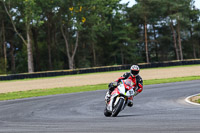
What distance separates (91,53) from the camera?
6912 centimetres

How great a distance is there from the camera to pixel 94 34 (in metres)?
57.7

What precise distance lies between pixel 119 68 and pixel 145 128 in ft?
111

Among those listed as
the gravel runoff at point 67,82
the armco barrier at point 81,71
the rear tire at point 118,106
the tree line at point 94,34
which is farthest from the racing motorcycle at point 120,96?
the tree line at point 94,34

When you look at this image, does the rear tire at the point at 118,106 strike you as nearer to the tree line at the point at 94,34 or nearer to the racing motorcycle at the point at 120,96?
the racing motorcycle at the point at 120,96

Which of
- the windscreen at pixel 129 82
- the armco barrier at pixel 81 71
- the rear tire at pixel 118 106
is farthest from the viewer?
the armco barrier at pixel 81 71

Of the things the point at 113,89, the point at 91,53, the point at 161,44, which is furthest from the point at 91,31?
the point at 113,89

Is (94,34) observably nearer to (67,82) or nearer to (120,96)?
(67,82)

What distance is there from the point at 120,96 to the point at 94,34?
161 feet

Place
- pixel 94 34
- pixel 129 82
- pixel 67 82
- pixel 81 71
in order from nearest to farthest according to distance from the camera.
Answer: pixel 129 82, pixel 67 82, pixel 81 71, pixel 94 34

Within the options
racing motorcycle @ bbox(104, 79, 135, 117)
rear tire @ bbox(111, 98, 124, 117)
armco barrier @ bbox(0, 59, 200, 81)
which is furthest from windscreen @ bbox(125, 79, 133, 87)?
armco barrier @ bbox(0, 59, 200, 81)

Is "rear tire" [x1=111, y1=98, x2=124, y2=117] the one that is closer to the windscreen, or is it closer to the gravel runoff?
the windscreen

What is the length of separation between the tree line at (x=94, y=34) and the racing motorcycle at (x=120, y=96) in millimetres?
41239

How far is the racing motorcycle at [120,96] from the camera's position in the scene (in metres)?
9.16

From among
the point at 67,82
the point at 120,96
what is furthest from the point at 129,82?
the point at 67,82
